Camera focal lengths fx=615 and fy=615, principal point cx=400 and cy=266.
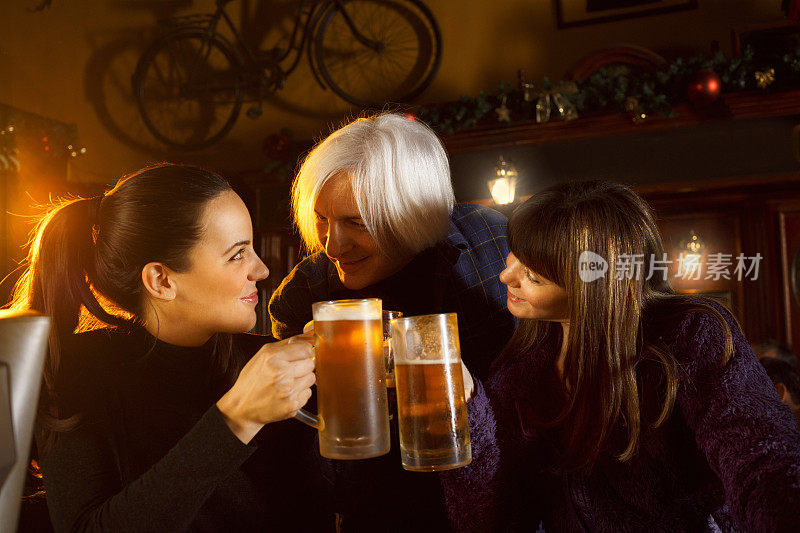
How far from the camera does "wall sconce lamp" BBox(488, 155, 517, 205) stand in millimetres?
4293

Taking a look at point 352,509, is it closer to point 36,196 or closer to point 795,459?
point 795,459

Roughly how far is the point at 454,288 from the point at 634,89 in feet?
9.30

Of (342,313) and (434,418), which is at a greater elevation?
(342,313)

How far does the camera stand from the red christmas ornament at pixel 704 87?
378 centimetres

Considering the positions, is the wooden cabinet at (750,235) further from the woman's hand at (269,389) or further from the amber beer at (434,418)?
the woman's hand at (269,389)

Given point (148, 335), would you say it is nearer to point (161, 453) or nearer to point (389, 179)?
point (161, 453)

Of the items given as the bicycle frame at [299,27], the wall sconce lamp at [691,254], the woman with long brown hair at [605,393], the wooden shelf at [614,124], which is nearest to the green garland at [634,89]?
the wooden shelf at [614,124]

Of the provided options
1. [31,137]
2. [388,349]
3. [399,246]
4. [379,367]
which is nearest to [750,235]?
[399,246]

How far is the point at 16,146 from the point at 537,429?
180 inches

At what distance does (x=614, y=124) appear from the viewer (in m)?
4.22

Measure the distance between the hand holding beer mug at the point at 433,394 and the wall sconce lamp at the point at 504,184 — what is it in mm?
3419

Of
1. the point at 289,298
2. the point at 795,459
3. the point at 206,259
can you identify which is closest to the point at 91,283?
the point at 206,259

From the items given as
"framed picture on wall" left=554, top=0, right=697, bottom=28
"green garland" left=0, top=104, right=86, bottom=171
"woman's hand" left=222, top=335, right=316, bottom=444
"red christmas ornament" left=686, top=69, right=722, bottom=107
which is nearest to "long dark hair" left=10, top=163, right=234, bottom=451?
"woman's hand" left=222, top=335, right=316, bottom=444

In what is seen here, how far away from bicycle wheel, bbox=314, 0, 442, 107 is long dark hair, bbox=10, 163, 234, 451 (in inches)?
145
